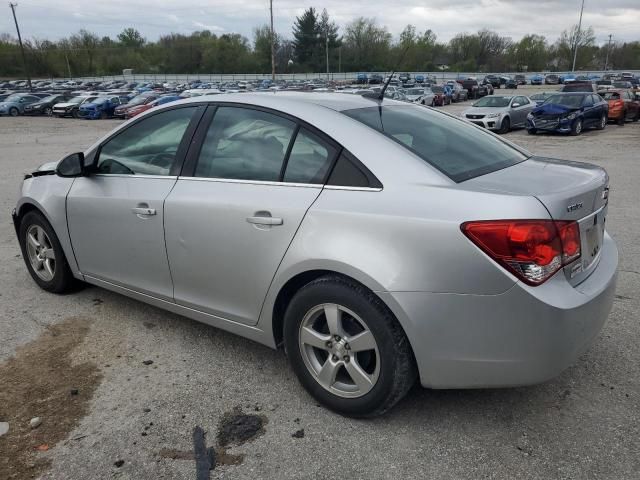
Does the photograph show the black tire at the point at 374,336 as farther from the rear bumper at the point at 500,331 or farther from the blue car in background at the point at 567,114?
the blue car in background at the point at 567,114

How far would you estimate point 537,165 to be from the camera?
9.96ft

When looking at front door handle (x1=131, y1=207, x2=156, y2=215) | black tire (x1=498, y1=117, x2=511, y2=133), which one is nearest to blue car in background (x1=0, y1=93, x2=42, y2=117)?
black tire (x1=498, y1=117, x2=511, y2=133)

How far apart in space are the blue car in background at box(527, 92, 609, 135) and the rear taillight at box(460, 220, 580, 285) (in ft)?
62.5

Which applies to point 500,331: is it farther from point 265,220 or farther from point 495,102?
point 495,102

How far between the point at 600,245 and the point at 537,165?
0.56 m

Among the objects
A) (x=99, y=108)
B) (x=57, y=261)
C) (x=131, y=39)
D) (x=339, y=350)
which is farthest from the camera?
(x=131, y=39)

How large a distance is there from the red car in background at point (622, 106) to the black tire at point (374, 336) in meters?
24.9

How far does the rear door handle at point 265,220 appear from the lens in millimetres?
2734

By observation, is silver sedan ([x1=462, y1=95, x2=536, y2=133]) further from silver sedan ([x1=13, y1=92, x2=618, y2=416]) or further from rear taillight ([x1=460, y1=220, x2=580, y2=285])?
rear taillight ([x1=460, y1=220, x2=580, y2=285])

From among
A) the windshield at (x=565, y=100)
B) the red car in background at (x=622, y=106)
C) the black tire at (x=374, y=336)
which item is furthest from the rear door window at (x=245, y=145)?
the red car in background at (x=622, y=106)

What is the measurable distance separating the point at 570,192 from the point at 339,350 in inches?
52.3

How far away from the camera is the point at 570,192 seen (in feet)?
7.96

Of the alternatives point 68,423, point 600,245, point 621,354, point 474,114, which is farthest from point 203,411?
point 474,114

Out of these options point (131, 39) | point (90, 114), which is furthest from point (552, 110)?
point (131, 39)
